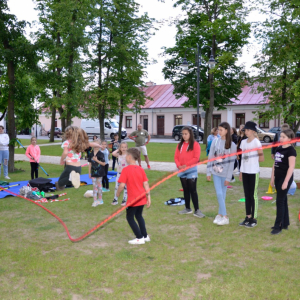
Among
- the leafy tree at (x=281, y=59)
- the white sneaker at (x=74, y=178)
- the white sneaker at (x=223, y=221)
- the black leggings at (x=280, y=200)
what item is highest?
the leafy tree at (x=281, y=59)

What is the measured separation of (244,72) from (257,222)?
91.2ft

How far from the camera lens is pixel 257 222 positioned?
6594mm

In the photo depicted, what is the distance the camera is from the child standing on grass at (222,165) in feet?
20.6

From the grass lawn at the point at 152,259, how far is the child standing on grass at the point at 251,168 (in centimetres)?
30

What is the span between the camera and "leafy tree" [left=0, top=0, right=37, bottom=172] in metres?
13.9

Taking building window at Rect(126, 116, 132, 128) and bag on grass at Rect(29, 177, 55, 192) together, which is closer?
bag on grass at Rect(29, 177, 55, 192)

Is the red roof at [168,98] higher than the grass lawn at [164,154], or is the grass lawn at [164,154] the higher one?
the red roof at [168,98]

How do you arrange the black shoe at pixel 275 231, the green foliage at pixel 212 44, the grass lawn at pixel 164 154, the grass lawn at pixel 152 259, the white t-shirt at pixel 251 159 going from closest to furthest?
the grass lawn at pixel 152 259 → the black shoe at pixel 275 231 → the white t-shirt at pixel 251 159 → the grass lawn at pixel 164 154 → the green foliage at pixel 212 44

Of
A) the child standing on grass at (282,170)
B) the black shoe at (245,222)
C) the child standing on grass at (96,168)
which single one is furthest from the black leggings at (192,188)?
the child standing on grass at (96,168)

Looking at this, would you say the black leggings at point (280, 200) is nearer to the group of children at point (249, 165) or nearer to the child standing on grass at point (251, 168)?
the group of children at point (249, 165)

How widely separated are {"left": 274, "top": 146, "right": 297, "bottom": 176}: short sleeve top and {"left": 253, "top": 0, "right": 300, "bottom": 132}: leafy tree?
1631 cm

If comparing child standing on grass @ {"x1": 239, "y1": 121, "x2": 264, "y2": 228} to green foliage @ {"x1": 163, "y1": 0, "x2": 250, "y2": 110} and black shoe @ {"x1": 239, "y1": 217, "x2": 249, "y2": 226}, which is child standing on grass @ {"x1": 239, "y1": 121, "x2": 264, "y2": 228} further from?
green foliage @ {"x1": 163, "y1": 0, "x2": 250, "y2": 110}

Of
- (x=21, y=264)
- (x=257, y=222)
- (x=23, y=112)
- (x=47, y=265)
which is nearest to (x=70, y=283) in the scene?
(x=47, y=265)

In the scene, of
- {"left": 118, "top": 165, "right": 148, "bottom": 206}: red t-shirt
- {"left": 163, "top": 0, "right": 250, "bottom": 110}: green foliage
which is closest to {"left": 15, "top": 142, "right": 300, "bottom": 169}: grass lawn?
{"left": 163, "top": 0, "right": 250, "bottom": 110}: green foliage
